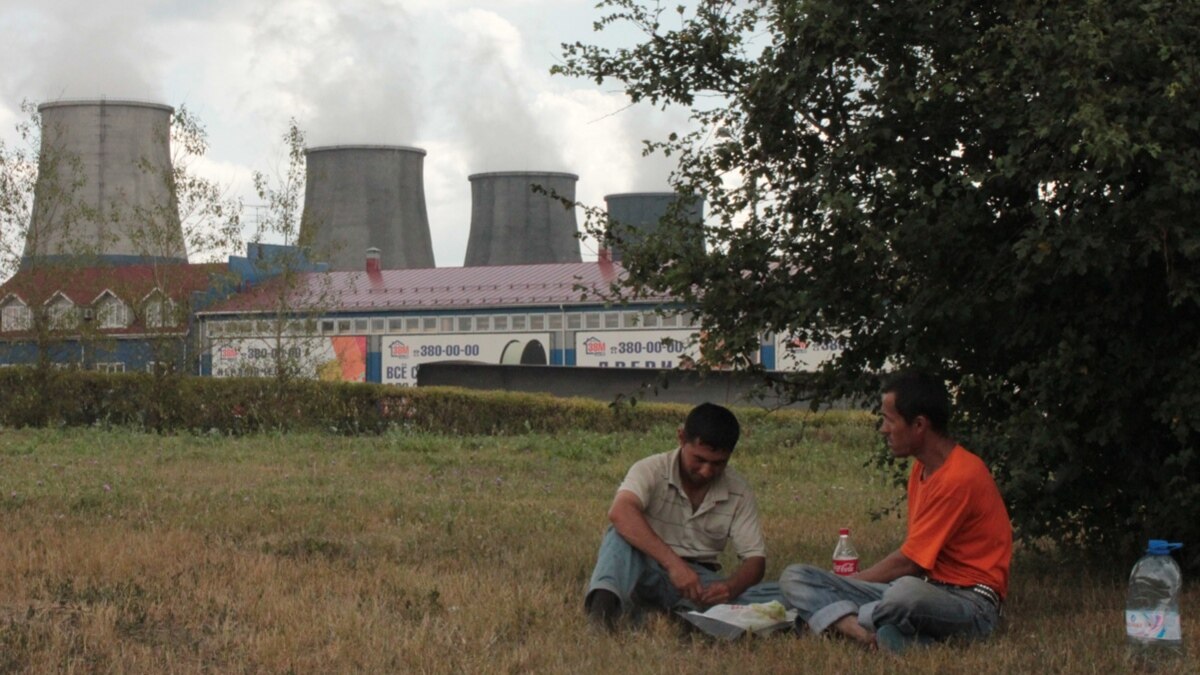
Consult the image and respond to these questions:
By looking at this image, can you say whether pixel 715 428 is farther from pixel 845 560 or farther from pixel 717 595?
pixel 845 560

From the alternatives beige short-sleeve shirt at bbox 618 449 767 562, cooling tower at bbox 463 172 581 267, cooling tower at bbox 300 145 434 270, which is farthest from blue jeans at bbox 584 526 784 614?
cooling tower at bbox 463 172 581 267

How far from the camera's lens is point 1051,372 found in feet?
20.9

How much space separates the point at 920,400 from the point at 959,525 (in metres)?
0.46

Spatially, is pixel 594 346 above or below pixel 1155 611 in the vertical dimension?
above

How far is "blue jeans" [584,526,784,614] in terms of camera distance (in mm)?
6039

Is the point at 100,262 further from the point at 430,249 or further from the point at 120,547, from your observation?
the point at 430,249

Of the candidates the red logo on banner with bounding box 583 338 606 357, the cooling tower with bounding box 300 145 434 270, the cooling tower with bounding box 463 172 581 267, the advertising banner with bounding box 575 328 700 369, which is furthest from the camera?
the cooling tower with bounding box 463 172 581 267

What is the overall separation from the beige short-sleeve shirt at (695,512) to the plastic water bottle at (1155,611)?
148 centimetres

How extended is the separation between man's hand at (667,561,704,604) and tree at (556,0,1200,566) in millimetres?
1282

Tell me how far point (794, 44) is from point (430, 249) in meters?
54.6

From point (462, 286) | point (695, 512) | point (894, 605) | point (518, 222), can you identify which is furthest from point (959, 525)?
point (518, 222)

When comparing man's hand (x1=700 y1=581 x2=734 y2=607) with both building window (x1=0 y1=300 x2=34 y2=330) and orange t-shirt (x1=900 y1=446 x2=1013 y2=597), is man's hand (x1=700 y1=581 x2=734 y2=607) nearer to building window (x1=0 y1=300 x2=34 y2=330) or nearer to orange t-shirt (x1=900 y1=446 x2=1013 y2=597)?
orange t-shirt (x1=900 y1=446 x2=1013 y2=597)

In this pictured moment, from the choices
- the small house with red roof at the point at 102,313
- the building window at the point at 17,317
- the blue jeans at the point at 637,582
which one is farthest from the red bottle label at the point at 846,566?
the building window at the point at 17,317

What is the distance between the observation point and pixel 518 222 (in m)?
60.4
